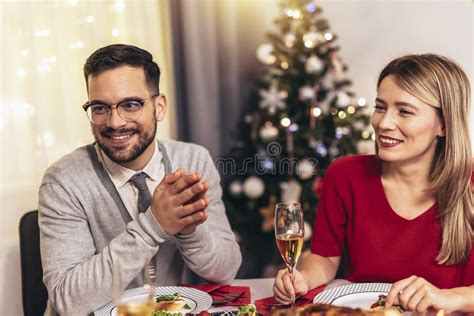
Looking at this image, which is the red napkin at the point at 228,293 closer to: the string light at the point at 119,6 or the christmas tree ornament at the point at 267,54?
the string light at the point at 119,6

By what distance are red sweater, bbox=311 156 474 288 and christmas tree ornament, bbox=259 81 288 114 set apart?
1.39 meters

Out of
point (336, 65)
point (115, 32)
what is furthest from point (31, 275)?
point (336, 65)

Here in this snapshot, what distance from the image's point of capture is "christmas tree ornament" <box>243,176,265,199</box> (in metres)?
3.28

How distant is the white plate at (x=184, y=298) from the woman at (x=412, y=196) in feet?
0.89

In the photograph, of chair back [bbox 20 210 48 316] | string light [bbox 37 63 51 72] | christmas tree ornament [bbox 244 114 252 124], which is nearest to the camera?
chair back [bbox 20 210 48 316]

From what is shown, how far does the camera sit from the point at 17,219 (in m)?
2.54

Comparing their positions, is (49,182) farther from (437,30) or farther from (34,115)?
(437,30)

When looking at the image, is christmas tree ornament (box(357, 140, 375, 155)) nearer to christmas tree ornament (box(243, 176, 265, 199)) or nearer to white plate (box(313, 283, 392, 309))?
christmas tree ornament (box(243, 176, 265, 199))

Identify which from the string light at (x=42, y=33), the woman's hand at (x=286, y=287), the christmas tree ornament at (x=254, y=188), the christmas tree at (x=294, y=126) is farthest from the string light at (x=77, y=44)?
the woman's hand at (x=286, y=287)

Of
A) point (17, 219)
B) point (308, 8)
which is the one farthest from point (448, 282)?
point (308, 8)

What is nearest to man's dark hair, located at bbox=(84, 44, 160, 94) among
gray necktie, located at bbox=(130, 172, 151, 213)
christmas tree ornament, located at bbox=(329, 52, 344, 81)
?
gray necktie, located at bbox=(130, 172, 151, 213)

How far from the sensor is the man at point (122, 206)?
1472 millimetres

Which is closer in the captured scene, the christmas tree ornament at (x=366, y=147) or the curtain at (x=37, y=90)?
the curtain at (x=37, y=90)

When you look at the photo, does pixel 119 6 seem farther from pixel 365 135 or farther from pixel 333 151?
pixel 365 135
